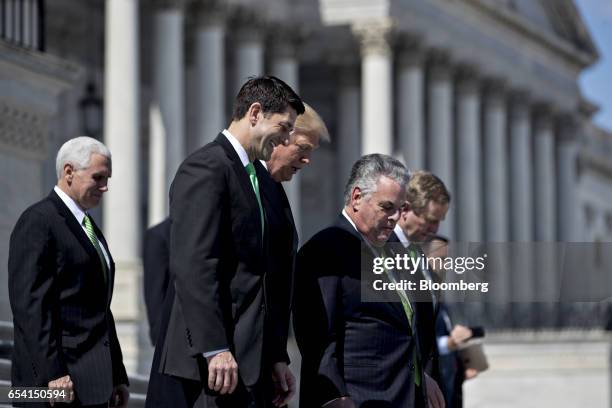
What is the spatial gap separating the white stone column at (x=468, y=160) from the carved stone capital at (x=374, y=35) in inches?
369

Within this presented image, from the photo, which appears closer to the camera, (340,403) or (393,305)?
(340,403)

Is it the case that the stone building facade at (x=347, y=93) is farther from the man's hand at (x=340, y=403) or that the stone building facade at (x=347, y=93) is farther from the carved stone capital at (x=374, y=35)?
the man's hand at (x=340, y=403)

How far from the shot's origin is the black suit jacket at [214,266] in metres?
10.5

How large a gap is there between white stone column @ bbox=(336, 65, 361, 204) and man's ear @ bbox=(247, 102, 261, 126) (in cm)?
5056

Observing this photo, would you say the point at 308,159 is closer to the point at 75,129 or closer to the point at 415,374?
the point at 415,374

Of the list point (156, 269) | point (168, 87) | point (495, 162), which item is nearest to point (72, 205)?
point (156, 269)

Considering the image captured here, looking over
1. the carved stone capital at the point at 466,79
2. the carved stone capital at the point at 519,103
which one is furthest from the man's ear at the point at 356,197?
the carved stone capital at the point at 519,103

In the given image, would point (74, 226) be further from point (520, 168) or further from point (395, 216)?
point (520, 168)

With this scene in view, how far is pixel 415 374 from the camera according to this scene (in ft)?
39.9

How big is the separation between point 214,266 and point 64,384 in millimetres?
1350

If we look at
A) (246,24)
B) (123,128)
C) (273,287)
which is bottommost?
(273,287)

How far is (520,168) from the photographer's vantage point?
7119cm

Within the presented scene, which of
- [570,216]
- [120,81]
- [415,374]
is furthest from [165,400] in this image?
[570,216]

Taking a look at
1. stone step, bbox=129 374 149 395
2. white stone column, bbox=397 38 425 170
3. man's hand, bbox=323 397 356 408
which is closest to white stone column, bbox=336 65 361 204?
white stone column, bbox=397 38 425 170
